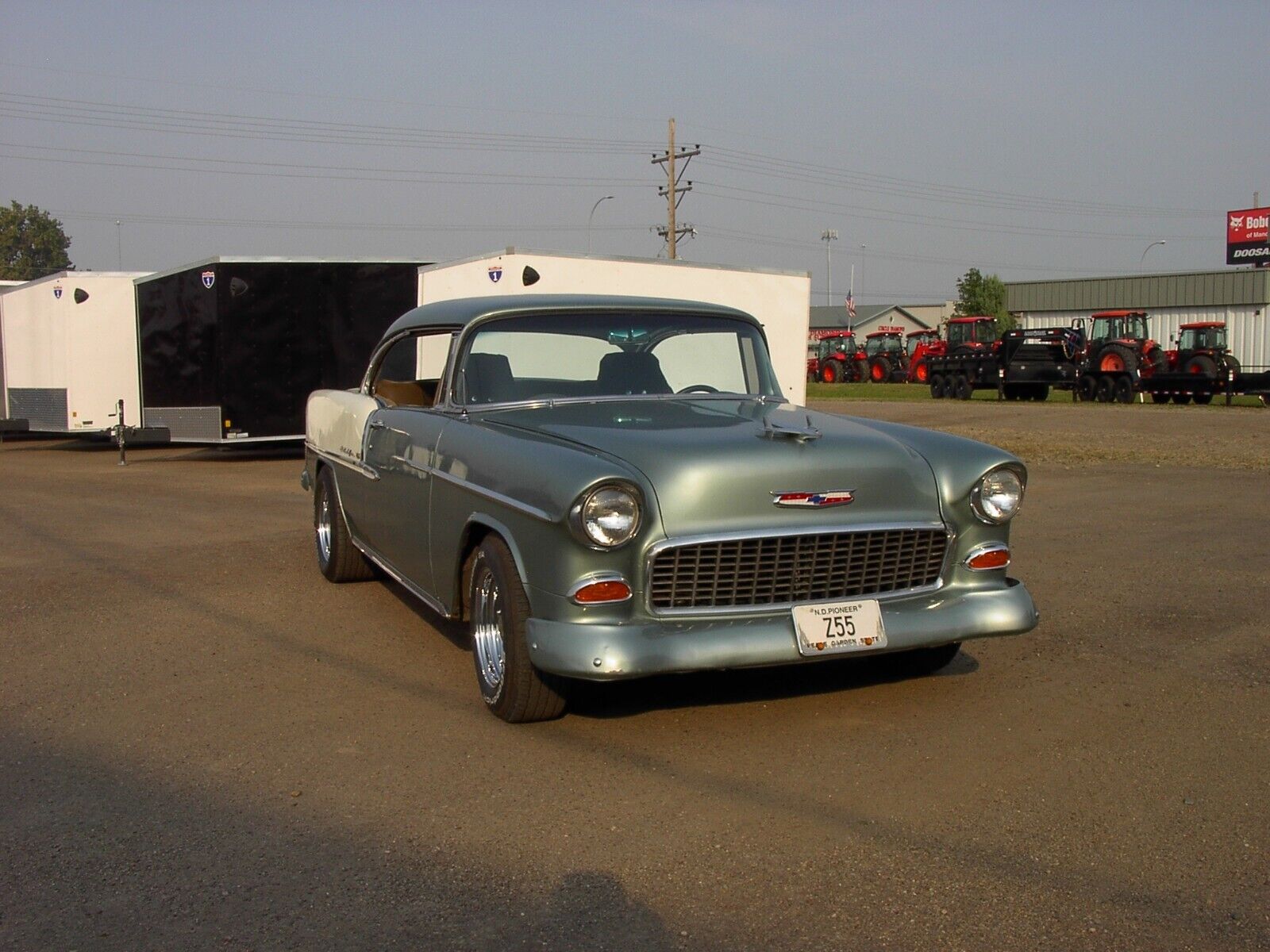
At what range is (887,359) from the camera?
4991 centimetres

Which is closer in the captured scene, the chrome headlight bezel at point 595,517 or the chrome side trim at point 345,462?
the chrome headlight bezel at point 595,517

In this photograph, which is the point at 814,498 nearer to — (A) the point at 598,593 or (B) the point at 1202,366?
(A) the point at 598,593

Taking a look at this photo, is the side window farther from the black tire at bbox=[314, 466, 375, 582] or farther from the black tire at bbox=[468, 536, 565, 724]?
the black tire at bbox=[468, 536, 565, 724]

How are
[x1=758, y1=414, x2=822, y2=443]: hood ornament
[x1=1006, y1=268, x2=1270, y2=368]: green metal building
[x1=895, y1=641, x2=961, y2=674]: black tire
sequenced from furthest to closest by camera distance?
[x1=1006, y1=268, x2=1270, y2=368]: green metal building
[x1=895, y1=641, x2=961, y2=674]: black tire
[x1=758, y1=414, x2=822, y2=443]: hood ornament

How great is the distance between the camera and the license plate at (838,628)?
4312 millimetres

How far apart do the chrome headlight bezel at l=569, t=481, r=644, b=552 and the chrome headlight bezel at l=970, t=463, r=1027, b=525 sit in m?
1.36

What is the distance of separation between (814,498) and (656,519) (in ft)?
1.91

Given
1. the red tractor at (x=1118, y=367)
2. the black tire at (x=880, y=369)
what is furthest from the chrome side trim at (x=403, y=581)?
the black tire at (x=880, y=369)

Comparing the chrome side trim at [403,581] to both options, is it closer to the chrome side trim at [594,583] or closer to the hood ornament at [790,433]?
the chrome side trim at [594,583]

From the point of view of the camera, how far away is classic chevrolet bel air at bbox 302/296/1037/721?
421cm

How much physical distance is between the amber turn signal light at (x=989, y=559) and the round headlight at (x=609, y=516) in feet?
4.44

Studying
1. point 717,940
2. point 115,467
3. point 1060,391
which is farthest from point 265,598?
point 1060,391

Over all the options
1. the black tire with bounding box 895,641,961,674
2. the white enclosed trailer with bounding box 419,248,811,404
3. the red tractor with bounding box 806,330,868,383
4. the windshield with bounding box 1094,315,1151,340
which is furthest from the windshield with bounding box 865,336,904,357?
the black tire with bounding box 895,641,961,674

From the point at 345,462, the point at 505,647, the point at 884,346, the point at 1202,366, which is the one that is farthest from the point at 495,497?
the point at 884,346
